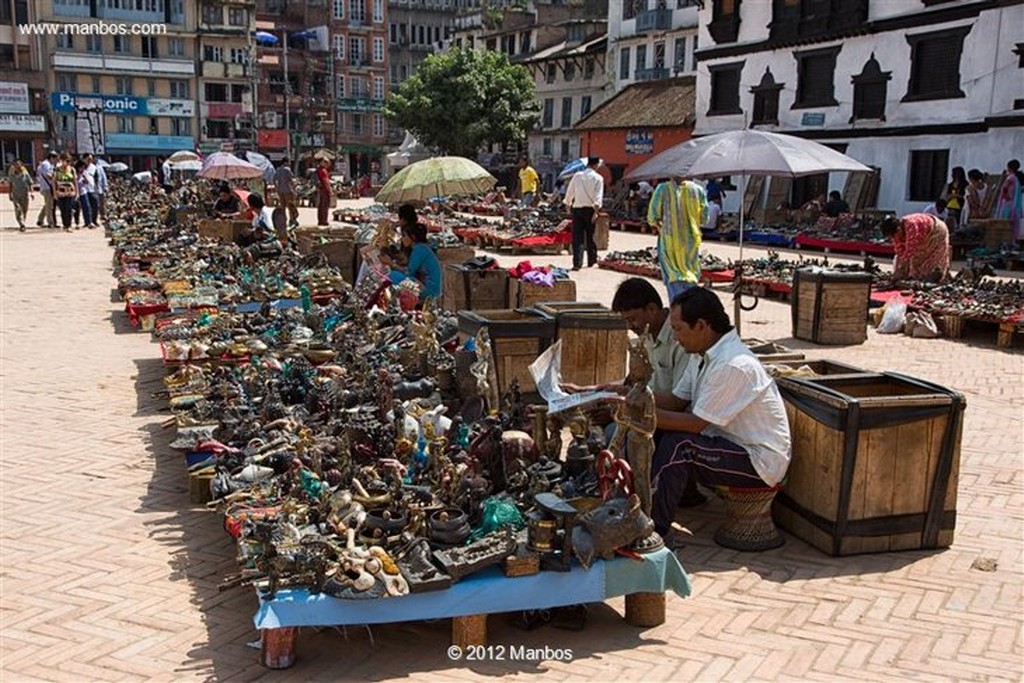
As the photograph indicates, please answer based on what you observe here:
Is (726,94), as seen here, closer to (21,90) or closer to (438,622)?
(438,622)

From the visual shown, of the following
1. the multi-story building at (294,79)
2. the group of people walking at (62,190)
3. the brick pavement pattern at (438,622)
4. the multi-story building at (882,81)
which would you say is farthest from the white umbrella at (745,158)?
the multi-story building at (294,79)

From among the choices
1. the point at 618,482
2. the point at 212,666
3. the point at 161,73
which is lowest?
the point at 212,666

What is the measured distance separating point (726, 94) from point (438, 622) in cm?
2937

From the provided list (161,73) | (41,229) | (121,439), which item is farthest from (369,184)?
(121,439)

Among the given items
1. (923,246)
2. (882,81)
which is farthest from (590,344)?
(882,81)

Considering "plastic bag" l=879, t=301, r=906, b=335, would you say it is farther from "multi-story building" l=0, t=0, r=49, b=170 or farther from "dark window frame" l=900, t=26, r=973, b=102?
"multi-story building" l=0, t=0, r=49, b=170

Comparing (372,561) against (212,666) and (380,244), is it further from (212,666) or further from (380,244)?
(380,244)

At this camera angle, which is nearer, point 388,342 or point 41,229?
point 388,342

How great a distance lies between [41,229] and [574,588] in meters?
23.5

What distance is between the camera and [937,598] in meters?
4.68

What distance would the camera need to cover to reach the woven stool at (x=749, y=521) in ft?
16.6

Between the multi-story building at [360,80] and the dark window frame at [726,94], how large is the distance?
37.0 metres

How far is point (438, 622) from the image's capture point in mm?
4367

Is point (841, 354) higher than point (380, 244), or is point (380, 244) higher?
point (380, 244)
